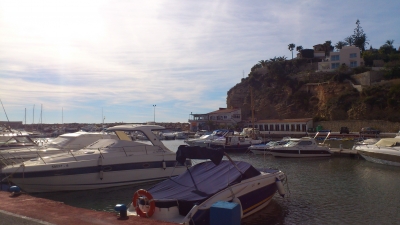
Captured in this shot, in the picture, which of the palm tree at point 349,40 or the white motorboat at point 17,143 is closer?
the white motorboat at point 17,143

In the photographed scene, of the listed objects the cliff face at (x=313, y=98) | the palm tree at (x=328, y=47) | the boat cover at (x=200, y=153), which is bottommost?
the boat cover at (x=200, y=153)

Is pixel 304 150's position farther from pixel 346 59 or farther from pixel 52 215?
pixel 346 59

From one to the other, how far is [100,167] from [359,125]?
5708 centimetres

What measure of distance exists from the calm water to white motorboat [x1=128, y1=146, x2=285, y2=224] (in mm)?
1019

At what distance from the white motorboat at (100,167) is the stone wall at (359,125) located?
50.4m

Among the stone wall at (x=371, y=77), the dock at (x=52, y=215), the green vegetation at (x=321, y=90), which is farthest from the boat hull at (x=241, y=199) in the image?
the stone wall at (x=371, y=77)

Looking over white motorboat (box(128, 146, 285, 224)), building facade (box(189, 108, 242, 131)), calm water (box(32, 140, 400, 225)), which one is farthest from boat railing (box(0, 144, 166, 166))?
building facade (box(189, 108, 242, 131))

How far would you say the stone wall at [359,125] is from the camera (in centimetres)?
5983

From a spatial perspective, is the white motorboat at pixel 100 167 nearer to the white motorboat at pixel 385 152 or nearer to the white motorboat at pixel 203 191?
the white motorboat at pixel 203 191

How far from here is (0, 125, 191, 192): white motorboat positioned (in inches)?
688

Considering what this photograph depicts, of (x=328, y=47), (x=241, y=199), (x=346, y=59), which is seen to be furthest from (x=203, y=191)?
(x=328, y=47)

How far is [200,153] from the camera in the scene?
13234 mm

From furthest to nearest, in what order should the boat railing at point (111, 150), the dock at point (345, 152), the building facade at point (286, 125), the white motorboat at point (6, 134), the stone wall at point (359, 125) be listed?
the building facade at point (286, 125)
the stone wall at point (359, 125)
the dock at point (345, 152)
the white motorboat at point (6, 134)
the boat railing at point (111, 150)

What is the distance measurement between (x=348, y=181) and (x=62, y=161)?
1612 cm
